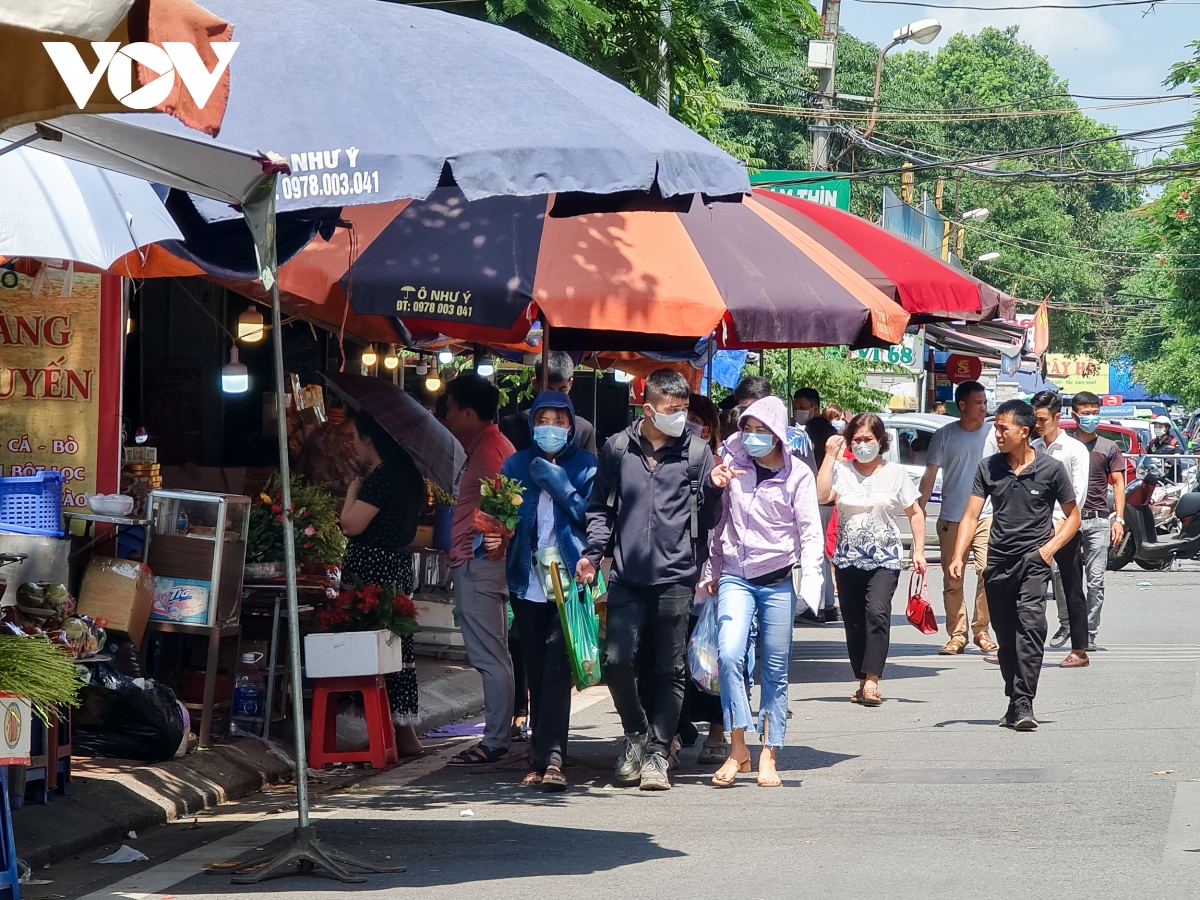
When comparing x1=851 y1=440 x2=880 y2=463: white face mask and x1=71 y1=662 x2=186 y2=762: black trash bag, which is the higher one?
x1=851 y1=440 x2=880 y2=463: white face mask

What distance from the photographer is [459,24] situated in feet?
25.4

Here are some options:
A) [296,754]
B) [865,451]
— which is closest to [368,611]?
[296,754]

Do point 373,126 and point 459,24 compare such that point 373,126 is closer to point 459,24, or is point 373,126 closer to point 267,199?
point 267,199

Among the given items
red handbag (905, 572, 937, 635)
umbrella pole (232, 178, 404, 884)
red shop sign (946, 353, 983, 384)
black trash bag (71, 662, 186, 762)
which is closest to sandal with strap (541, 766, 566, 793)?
umbrella pole (232, 178, 404, 884)

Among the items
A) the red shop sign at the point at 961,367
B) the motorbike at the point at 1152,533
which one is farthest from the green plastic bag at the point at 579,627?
the red shop sign at the point at 961,367

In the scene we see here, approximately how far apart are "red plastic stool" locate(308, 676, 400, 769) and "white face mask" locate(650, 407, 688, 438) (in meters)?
2.11

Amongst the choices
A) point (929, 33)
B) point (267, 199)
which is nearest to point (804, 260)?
point (267, 199)

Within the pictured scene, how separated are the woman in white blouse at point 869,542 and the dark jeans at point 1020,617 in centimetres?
84

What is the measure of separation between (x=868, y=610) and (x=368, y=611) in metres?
3.43

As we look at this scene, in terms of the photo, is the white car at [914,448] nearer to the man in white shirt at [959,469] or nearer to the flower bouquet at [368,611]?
the man in white shirt at [959,469]

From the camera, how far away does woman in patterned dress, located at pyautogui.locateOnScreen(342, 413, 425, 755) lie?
9023mm

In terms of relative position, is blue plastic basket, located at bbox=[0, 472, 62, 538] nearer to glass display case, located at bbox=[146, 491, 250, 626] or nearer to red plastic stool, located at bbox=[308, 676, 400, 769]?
glass display case, located at bbox=[146, 491, 250, 626]

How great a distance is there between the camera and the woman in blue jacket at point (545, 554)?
8023mm

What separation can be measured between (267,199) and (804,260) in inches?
209
